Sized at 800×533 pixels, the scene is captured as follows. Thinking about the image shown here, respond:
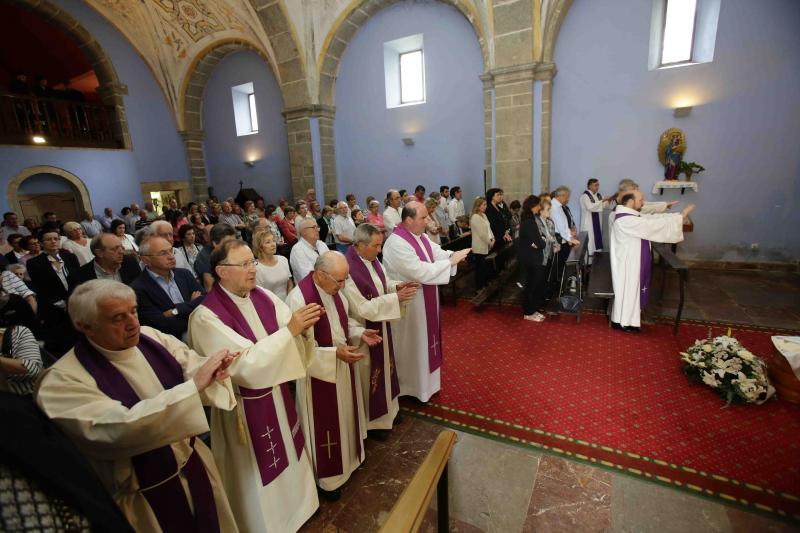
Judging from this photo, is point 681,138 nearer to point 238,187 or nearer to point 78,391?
point 78,391

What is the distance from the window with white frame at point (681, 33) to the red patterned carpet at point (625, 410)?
5.46 m

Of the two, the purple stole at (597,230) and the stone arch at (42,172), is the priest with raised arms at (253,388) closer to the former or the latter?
the purple stole at (597,230)

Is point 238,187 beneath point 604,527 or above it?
above

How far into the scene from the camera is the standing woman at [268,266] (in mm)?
3482

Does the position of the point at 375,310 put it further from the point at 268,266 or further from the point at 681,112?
the point at 681,112

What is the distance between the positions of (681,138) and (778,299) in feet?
10.9

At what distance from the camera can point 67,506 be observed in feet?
2.78

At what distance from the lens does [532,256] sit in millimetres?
5305

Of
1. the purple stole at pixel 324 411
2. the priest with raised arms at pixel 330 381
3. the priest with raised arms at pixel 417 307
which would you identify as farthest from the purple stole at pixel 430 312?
the purple stole at pixel 324 411

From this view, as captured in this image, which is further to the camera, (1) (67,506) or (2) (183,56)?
(2) (183,56)

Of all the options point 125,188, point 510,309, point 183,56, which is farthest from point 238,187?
point 510,309

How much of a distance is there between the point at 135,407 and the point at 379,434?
2.07 metres

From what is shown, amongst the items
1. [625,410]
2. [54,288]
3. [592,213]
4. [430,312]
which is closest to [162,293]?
[430,312]

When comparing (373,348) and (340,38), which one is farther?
(340,38)
